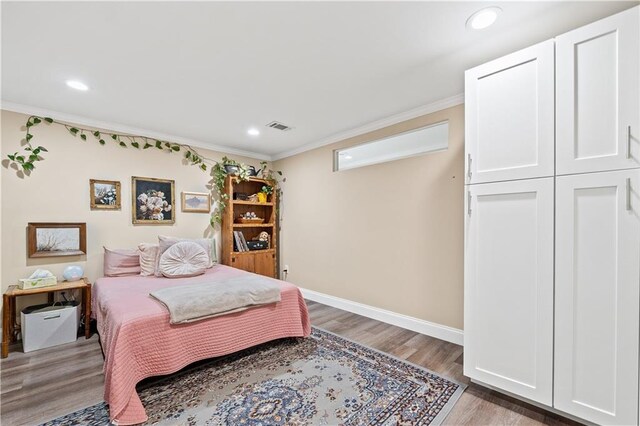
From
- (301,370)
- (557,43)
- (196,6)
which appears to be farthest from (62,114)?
(557,43)

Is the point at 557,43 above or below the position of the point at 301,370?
above

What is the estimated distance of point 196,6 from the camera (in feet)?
5.14

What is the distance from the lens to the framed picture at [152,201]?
3.60 m

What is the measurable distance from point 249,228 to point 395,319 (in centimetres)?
278

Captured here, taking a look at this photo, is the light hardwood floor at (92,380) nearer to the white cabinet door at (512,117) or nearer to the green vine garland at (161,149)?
the white cabinet door at (512,117)

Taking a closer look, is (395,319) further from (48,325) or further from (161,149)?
(161,149)

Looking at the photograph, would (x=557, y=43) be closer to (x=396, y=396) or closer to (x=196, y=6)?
(x=196, y=6)

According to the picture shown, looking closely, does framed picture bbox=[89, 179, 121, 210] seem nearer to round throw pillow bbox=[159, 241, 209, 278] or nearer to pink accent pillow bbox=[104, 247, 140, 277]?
pink accent pillow bbox=[104, 247, 140, 277]

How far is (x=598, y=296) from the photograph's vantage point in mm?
1520

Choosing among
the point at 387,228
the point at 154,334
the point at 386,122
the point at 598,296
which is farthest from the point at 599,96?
the point at 154,334

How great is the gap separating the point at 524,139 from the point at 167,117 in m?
3.48

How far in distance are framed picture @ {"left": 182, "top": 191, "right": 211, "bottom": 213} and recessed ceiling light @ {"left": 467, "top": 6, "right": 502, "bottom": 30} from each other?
149 inches

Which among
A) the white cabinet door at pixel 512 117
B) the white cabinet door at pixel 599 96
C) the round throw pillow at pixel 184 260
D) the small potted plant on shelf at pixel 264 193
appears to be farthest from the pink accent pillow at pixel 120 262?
the white cabinet door at pixel 599 96

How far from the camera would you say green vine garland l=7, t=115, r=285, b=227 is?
114 inches
